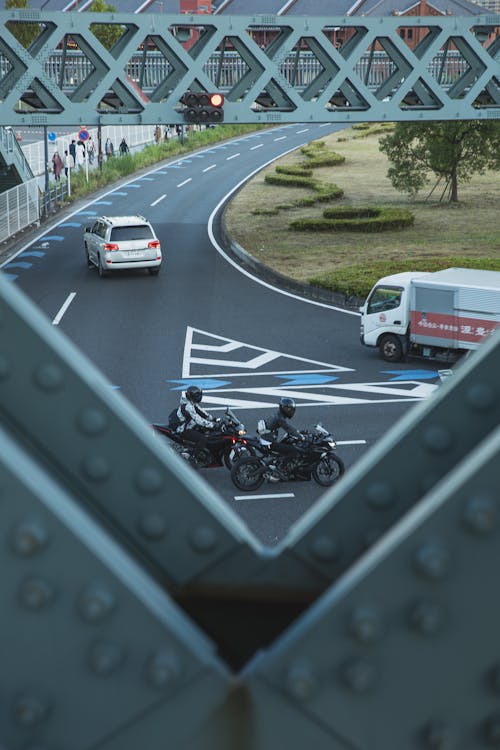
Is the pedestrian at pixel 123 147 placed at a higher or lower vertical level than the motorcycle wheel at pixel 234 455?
lower

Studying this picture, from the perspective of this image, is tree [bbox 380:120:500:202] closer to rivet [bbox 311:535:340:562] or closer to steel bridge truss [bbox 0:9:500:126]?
steel bridge truss [bbox 0:9:500:126]

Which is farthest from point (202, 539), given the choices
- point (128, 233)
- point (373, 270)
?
point (128, 233)

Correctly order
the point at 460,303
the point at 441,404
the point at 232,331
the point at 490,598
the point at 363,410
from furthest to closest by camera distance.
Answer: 1. the point at 232,331
2. the point at 460,303
3. the point at 363,410
4. the point at 441,404
5. the point at 490,598

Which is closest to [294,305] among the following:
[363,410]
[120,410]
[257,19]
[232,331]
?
[232,331]

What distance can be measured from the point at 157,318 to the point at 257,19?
8.30 metres

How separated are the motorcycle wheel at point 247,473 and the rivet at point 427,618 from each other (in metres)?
13.5

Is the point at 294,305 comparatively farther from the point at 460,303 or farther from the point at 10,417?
the point at 10,417

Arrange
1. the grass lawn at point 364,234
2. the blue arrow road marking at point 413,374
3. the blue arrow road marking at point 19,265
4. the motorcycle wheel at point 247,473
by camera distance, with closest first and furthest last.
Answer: the motorcycle wheel at point 247,473
the blue arrow road marking at point 413,374
the grass lawn at point 364,234
the blue arrow road marking at point 19,265

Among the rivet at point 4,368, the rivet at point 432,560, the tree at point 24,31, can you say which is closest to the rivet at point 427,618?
the rivet at point 432,560

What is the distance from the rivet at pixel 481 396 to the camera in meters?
2.18

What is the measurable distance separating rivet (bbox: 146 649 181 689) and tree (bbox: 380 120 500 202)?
43.0m

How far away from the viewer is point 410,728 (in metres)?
1.74

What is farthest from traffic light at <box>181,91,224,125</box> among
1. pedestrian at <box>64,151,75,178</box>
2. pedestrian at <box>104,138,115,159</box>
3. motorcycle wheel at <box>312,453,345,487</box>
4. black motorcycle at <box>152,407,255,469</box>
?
pedestrian at <box>104,138,115,159</box>

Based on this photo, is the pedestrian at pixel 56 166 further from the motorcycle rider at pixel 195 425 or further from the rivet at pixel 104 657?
the rivet at pixel 104 657
